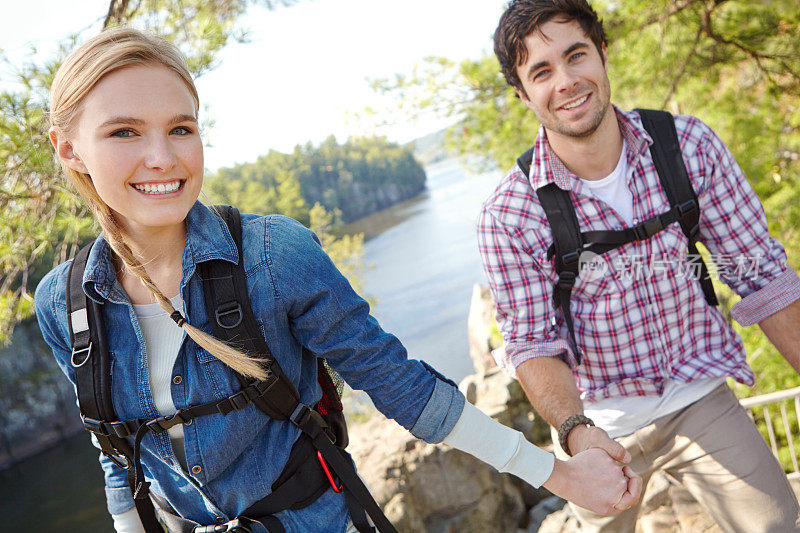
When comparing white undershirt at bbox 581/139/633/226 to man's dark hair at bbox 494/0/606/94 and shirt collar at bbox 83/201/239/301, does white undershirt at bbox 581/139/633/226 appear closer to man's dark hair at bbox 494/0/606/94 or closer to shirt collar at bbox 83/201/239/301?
man's dark hair at bbox 494/0/606/94

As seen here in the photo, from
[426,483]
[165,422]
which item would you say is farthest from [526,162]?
[426,483]

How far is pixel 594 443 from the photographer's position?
168 centimetres

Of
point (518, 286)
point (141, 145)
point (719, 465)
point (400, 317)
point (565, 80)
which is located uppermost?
point (141, 145)

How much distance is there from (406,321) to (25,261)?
2273 cm

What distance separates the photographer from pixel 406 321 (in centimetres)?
2520

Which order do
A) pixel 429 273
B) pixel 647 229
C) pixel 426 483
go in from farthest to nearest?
pixel 429 273, pixel 426 483, pixel 647 229

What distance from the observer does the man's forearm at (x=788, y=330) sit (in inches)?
71.9

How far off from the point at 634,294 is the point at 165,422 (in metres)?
1.33

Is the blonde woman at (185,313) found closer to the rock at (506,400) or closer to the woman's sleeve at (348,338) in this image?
the woman's sleeve at (348,338)

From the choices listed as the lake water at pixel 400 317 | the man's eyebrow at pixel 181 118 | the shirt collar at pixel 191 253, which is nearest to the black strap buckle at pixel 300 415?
the shirt collar at pixel 191 253

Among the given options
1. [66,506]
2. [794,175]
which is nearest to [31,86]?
[794,175]

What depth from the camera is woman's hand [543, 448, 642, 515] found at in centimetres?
149

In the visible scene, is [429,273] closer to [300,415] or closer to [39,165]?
[39,165]

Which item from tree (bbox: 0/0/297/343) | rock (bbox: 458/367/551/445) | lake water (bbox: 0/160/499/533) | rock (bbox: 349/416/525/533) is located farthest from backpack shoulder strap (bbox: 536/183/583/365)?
lake water (bbox: 0/160/499/533)
